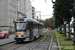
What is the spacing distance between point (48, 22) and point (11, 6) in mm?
68968

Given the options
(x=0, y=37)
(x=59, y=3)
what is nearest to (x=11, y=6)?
(x=0, y=37)

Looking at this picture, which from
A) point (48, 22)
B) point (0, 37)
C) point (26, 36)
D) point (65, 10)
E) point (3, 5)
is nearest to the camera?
point (26, 36)

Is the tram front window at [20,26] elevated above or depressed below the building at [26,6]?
below

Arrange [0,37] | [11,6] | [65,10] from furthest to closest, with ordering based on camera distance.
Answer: [11,6], [0,37], [65,10]

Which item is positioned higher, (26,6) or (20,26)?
(26,6)

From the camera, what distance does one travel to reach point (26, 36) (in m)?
18.5

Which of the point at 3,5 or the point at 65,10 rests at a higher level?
the point at 3,5

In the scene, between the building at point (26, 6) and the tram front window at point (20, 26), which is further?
the building at point (26, 6)

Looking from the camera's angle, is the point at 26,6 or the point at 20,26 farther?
the point at 26,6

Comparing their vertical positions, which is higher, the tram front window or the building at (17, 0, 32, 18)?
the building at (17, 0, 32, 18)

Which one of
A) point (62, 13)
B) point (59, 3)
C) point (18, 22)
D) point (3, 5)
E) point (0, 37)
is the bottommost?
point (0, 37)

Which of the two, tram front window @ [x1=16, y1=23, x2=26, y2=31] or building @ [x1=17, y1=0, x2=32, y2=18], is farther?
building @ [x1=17, y1=0, x2=32, y2=18]

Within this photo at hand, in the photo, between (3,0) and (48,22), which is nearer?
(3,0)

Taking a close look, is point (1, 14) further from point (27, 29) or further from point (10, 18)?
point (27, 29)
